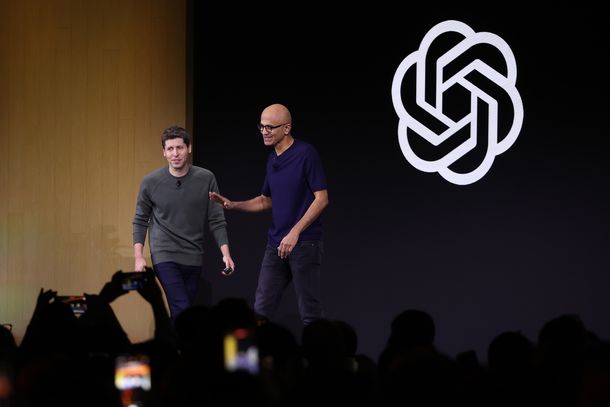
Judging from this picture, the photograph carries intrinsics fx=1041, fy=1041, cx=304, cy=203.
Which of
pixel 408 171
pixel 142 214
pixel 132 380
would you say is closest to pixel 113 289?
pixel 132 380

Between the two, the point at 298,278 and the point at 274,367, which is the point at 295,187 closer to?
the point at 298,278

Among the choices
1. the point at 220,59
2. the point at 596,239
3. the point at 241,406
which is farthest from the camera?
the point at 220,59

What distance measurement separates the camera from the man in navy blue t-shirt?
5.99 meters

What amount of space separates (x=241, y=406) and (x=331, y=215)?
14.8 ft

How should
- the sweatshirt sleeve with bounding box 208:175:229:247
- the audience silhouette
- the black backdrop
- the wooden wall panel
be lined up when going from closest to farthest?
the audience silhouette, the sweatshirt sleeve with bounding box 208:175:229:247, the black backdrop, the wooden wall panel

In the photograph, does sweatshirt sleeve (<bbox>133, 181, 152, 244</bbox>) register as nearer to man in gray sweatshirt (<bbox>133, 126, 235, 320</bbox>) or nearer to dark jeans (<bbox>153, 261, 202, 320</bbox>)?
man in gray sweatshirt (<bbox>133, 126, 235, 320</bbox>)

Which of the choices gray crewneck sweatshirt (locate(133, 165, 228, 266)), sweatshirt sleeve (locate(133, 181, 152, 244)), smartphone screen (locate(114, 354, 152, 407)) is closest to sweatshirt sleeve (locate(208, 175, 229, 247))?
gray crewneck sweatshirt (locate(133, 165, 228, 266))

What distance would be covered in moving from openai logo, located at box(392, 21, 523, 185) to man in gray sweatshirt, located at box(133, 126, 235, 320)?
1.45m

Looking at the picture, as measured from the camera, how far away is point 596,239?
6.59 meters

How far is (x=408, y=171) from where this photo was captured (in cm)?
679

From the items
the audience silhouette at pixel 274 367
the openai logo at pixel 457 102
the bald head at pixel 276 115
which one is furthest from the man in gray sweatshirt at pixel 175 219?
the audience silhouette at pixel 274 367

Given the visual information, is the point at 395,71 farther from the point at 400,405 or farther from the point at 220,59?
the point at 400,405

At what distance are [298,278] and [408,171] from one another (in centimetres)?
124

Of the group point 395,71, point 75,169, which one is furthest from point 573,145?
point 75,169
